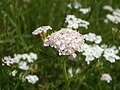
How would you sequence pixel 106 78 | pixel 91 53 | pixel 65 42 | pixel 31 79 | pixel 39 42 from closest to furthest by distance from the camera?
pixel 65 42, pixel 91 53, pixel 31 79, pixel 106 78, pixel 39 42

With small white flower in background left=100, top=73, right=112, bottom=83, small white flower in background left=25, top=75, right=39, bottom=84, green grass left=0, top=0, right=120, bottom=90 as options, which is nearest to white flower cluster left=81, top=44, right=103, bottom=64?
green grass left=0, top=0, right=120, bottom=90

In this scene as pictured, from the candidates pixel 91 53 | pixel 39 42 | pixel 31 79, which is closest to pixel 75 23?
pixel 91 53

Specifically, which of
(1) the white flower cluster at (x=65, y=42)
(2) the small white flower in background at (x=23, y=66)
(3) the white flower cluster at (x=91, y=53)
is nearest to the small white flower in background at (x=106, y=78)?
(3) the white flower cluster at (x=91, y=53)

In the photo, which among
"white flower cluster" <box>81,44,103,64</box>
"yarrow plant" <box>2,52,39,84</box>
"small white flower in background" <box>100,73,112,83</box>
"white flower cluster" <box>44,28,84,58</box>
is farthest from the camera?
"small white flower in background" <box>100,73,112,83</box>

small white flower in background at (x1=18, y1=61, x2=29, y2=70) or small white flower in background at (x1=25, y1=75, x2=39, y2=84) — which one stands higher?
small white flower in background at (x1=18, y1=61, x2=29, y2=70)

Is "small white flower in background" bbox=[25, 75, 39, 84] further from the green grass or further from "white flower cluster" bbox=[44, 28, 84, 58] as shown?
"white flower cluster" bbox=[44, 28, 84, 58]

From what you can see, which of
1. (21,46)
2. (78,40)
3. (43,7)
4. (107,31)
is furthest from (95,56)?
(43,7)

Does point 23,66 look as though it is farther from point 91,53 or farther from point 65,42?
point 65,42
